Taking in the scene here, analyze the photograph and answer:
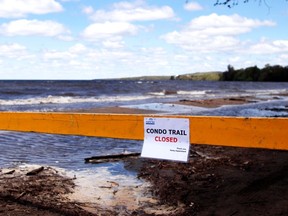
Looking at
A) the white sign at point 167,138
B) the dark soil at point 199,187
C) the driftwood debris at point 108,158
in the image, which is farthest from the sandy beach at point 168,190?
the white sign at point 167,138

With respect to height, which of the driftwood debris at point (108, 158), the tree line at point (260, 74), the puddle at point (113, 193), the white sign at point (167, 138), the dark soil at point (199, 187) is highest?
the tree line at point (260, 74)

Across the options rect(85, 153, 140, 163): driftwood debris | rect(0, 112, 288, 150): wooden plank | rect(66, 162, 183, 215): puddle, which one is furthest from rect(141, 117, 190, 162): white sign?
rect(85, 153, 140, 163): driftwood debris

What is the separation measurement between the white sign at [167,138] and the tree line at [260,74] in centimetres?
13913

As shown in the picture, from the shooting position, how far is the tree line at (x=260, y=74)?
13764cm

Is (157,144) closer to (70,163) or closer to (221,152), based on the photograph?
(70,163)

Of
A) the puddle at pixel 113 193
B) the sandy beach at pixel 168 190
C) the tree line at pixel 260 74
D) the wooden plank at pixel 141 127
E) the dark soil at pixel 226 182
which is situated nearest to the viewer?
the wooden plank at pixel 141 127

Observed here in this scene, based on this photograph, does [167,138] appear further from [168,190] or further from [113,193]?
[113,193]

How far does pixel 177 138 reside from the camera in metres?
4.30

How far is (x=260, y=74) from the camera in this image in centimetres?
14288

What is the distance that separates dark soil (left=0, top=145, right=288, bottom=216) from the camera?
196 inches

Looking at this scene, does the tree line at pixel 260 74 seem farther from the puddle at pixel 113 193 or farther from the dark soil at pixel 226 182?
the puddle at pixel 113 193

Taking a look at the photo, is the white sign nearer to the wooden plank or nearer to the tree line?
the wooden plank

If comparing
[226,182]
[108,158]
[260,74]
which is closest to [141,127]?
[226,182]

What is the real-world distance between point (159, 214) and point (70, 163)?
376 centimetres
